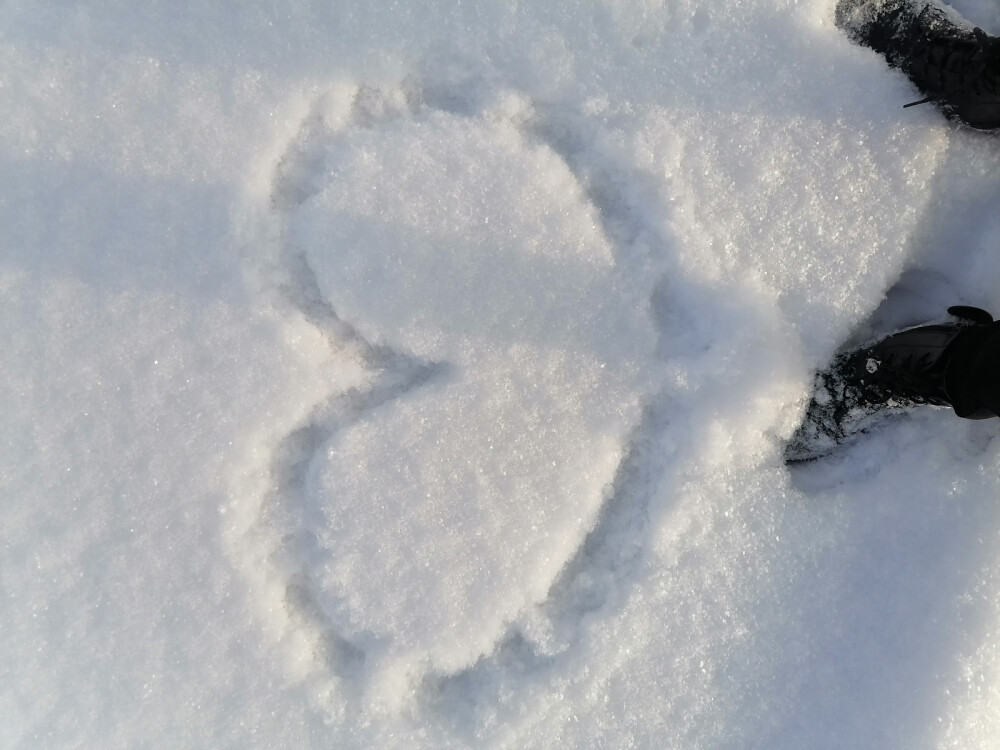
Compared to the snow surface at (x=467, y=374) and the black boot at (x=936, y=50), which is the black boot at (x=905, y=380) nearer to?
the snow surface at (x=467, y=374)

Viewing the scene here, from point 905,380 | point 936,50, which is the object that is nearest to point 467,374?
point 905,380

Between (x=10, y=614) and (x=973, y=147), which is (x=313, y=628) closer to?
(x=10, y=614)

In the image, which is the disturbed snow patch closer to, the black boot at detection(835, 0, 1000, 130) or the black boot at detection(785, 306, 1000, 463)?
the black boot at detection(785, 306, 1000, 463)

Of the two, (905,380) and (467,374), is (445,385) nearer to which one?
(467,374)

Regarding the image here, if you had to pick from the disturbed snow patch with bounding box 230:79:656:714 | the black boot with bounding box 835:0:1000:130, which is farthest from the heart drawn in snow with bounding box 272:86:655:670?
the black boot with bounding box 835:0:1000:130

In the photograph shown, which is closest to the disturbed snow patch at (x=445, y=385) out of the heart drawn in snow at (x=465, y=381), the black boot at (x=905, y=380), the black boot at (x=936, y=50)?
the heart drawn in snow at (x=465, y=381)

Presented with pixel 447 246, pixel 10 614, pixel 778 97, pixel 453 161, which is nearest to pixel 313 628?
pixel 10 614
